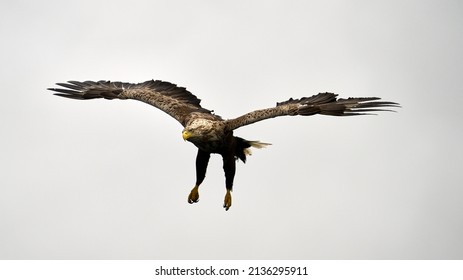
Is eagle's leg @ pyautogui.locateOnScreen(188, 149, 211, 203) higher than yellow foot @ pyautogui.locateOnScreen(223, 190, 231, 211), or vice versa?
eagle's leg @ pyautogui.locateOnScreen(188, 149, 211, 203)

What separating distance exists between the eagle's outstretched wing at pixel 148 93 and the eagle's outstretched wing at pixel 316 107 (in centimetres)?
151

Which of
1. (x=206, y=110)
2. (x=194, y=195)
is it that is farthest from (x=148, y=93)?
(x=194, y=195)

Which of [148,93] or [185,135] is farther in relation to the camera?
[148,93]

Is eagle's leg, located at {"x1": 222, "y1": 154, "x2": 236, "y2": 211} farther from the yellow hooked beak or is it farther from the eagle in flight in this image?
the yellow hooked beak

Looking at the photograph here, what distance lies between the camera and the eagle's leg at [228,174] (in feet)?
57.8

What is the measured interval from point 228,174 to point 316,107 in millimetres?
2161

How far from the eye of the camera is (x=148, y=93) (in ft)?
62.3

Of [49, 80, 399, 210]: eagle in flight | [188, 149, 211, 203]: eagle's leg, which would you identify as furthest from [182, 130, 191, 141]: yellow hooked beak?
[188, 149, 211, 203]: eagle's leg

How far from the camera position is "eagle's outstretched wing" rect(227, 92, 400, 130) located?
54.3 feet

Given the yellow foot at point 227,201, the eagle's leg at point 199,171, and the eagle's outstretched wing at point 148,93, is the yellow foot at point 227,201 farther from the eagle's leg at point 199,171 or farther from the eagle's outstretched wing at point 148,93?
the eagle's outstretched wing at point 148,93

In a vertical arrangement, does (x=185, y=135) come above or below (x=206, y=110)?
below

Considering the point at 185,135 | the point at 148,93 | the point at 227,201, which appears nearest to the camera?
the point at 185,135

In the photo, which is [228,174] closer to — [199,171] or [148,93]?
[199,171]
